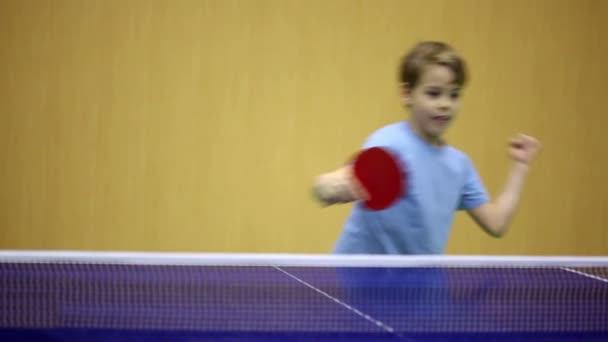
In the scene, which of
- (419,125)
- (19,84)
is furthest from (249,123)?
(419,125)

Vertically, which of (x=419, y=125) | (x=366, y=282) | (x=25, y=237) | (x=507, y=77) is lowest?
(x=25, y=237)

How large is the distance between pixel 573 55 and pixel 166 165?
8.52 feet

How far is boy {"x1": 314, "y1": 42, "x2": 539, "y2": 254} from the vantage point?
2107mm

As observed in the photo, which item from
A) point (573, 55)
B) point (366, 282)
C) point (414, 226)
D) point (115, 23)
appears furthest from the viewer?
point (573, 55)

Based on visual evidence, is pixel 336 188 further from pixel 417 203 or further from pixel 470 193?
→ pixel 470 193

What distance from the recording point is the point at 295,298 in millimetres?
1727

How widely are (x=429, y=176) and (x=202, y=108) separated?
2.77 meters

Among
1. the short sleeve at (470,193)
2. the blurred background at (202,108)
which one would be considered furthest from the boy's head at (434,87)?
the blurred background at (202,108)

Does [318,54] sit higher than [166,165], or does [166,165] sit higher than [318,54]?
[318,54]

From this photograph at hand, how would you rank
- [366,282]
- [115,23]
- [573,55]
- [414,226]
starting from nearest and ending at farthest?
[366,282]
[414,226]
[115,23]
[573,55]

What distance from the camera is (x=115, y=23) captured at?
15.3 ft

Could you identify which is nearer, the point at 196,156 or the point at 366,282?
the point at 366,282

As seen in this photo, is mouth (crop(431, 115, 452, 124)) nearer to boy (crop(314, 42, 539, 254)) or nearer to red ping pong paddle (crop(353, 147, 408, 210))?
boy (crop(314, 42, 539, 254))

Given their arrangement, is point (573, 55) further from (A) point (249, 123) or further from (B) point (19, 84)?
(B) point (19, 84)
